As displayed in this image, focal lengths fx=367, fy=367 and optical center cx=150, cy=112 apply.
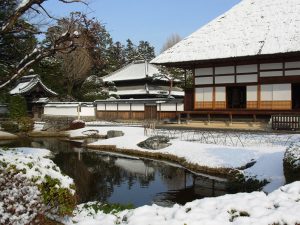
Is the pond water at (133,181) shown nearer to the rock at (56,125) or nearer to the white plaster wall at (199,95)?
the white plaster wall at (199,95)

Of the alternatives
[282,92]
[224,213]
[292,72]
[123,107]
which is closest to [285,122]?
[282,92]

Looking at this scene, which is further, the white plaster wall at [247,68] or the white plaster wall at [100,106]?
the white plaster wall at [100,106]

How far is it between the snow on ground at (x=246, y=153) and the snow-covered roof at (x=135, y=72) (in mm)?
26923

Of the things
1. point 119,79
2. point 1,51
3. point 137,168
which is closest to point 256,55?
point 137,168

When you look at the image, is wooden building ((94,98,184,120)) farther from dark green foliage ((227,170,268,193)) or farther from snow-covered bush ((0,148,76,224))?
snow-covered bush ((0,148,76,224))

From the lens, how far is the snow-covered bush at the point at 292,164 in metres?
9.16

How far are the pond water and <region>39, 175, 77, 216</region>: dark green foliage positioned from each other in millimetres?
4478

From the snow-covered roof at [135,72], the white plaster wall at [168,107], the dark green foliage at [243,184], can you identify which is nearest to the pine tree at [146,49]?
the snow-covered roof at [135,72]

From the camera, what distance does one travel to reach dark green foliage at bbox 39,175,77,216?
19.1ft

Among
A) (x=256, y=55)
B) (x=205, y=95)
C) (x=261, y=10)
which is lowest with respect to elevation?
(x=205, y=95)

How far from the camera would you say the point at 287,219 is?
18.2ft

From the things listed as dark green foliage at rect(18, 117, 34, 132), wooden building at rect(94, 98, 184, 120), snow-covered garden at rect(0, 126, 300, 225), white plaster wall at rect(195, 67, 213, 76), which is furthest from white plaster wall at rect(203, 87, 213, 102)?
snow-covered garden at rect(0, 126, 300, 225)

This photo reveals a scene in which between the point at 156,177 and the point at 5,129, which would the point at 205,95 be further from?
the point at 5,129

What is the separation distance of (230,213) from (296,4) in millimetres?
24820
